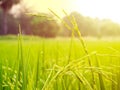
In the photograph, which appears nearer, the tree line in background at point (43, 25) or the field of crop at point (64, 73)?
the field of crop at point (64, 73)

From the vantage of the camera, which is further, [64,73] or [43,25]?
[43,25]

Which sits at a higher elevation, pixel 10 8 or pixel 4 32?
pixel 10 8

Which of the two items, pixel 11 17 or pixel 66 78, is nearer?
pixel 66 78

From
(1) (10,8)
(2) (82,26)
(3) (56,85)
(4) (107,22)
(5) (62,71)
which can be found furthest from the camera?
(4) (107,22)

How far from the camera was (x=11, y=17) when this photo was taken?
3434 centimetres

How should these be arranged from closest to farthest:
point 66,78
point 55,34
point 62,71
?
point 62,71, point 66,78, point 55,34

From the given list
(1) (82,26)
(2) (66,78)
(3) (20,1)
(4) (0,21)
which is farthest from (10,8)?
(2) (66,78)

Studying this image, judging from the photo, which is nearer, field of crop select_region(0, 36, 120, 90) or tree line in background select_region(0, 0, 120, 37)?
field of crop select_region(0, 36, 120, 90)

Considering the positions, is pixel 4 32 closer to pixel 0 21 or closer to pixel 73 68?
pixel 0 21

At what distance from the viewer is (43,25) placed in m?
31.1

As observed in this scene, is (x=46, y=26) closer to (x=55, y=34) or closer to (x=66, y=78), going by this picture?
(x=55, y=34)

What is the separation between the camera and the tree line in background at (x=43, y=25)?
3007 centimetres

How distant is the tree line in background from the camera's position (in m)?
30.1

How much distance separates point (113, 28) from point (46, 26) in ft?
44.2
